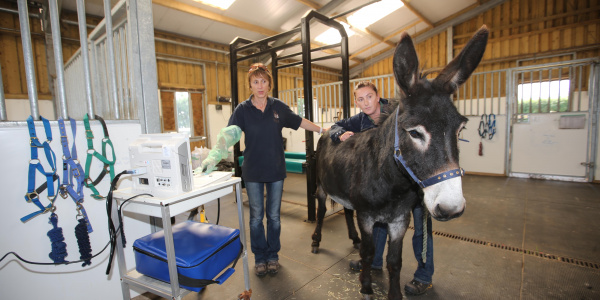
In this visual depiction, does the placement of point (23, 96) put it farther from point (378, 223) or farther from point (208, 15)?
point (378, 223)

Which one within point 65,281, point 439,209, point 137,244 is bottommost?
point 65,281

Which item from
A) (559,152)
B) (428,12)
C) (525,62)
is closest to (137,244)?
(559,152)

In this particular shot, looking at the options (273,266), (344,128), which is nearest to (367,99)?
(344,128)

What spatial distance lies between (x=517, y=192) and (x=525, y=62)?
6.68 meters

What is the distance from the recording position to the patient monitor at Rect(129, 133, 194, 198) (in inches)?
48.7

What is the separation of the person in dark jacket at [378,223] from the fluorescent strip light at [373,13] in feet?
20.9

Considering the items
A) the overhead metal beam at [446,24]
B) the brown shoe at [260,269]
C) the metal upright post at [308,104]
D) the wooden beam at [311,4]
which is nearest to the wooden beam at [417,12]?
the overhead metal beam at [446,24]

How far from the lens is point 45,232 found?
144 centimetres

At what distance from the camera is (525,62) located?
842cm

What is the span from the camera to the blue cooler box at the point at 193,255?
1245mm

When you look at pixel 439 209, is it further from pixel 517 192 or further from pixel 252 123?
pixel 517 192

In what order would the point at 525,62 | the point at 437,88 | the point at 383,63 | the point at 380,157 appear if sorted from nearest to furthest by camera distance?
1. the point at 437,88
2. the point at 380,157
3. the point at 525,62
4. the point at 383,63

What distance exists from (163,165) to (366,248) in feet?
4.44

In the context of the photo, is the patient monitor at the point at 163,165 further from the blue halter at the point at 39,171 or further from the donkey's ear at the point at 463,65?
the donkey's ear at the point at 463,65
